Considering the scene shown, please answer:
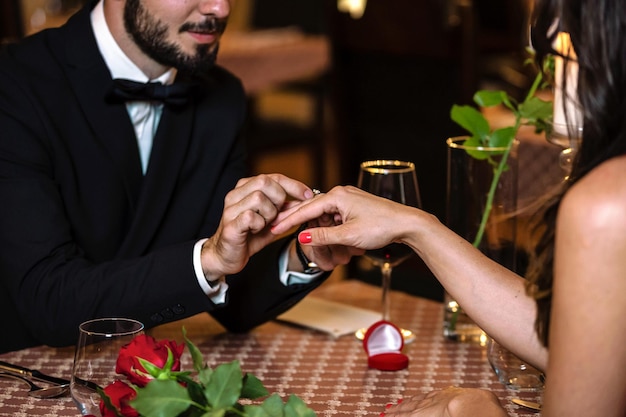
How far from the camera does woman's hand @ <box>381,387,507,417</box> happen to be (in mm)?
1266

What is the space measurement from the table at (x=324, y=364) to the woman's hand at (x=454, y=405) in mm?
102

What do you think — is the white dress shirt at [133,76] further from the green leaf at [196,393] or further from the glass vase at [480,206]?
the green leaf at [196,393]

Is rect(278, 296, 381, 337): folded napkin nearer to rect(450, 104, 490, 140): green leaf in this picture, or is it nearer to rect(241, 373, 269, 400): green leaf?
rect(450, 104, 490, 140): green leaf

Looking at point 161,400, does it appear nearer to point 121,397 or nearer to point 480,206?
point 121,397

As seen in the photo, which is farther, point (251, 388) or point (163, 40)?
point (163, 40)

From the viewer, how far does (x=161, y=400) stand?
1049 mm

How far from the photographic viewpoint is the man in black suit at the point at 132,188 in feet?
5.75

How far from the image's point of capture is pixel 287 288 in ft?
6.18

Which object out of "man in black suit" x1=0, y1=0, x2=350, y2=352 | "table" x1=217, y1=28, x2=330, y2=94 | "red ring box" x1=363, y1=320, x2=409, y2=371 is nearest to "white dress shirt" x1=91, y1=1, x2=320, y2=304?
"man in black suit" x1=0, y1=0, x2=350, y2=352

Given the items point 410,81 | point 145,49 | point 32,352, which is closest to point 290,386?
point 32,352

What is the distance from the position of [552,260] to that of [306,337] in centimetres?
66

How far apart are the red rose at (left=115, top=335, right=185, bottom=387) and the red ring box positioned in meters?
0.52

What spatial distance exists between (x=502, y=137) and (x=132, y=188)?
2.50ft

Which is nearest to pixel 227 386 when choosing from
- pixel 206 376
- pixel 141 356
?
pixel 206 376
